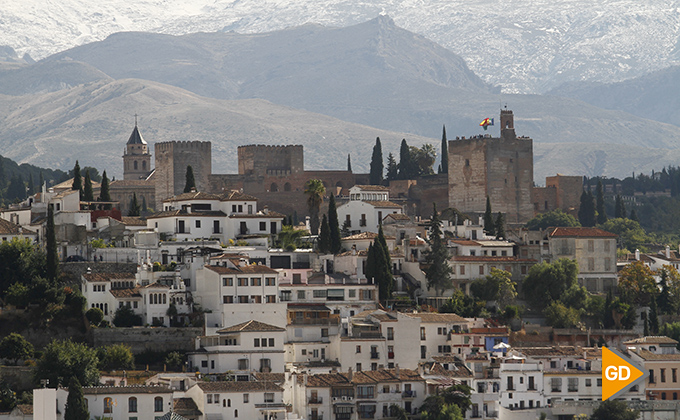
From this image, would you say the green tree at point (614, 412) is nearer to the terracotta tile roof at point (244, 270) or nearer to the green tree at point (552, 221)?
the terracotta tile roof at point (244, 270)

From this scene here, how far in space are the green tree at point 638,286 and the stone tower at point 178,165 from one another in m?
51.5

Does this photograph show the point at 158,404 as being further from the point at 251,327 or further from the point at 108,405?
the point at 251,327

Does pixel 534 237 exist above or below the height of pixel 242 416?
above

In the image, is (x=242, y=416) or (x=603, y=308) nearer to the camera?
(x=242, y=416)

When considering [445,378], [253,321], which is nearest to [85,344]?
[253,321]

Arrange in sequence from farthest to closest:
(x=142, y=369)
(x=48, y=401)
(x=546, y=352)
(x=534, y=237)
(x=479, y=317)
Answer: (x=534, y=237), (x=479, y=317), (x=546, y=352), (x=142, y=369), (x=48, y=401)

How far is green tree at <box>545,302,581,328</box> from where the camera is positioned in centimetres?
9088

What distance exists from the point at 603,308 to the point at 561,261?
408 centimetres

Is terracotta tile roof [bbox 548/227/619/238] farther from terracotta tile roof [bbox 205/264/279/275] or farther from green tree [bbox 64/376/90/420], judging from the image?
green tree [bbox 64/376/90/420]

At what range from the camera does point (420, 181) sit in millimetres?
136750

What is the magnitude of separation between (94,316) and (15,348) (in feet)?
17.3

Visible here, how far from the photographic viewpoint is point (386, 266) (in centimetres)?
9012

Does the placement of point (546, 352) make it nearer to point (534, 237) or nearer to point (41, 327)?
point (534, 237)

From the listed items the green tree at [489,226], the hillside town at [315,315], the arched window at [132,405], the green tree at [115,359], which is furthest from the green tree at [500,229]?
the arched window at [132,405]
